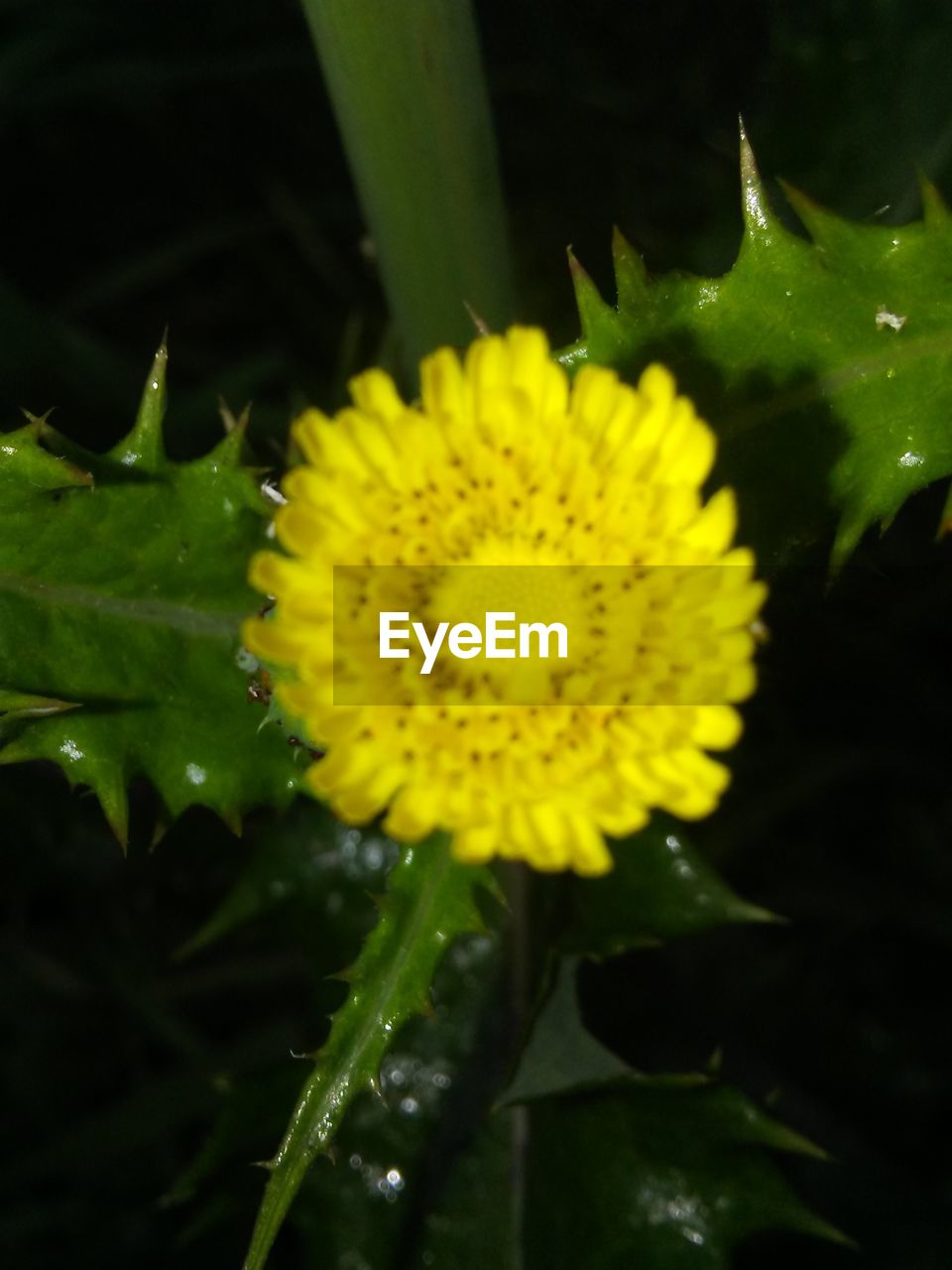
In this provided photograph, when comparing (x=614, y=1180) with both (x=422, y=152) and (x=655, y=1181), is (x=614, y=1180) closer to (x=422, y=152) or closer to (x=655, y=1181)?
(x=655, y=1181)

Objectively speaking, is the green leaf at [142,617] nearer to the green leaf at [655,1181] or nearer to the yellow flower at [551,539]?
the yellow flower at [551,539]

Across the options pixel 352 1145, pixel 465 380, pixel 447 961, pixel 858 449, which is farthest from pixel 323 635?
pixel 352 1145

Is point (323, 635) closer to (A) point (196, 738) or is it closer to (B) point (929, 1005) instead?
(A) point (196, 738)

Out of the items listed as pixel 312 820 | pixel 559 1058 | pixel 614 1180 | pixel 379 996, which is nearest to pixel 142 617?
pixel 379 996

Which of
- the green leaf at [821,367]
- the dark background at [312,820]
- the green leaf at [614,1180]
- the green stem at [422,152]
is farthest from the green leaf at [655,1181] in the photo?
the green stem at [422,152]

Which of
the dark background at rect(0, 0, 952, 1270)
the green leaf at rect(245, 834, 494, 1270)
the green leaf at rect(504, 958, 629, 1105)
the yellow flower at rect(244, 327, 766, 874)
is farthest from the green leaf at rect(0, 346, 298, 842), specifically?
the dark background at rect(0, 0, 952, 1270)

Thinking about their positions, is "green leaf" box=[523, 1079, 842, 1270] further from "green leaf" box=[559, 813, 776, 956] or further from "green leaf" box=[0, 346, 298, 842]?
"green leaf" box=[0, 346, 298, 842]
